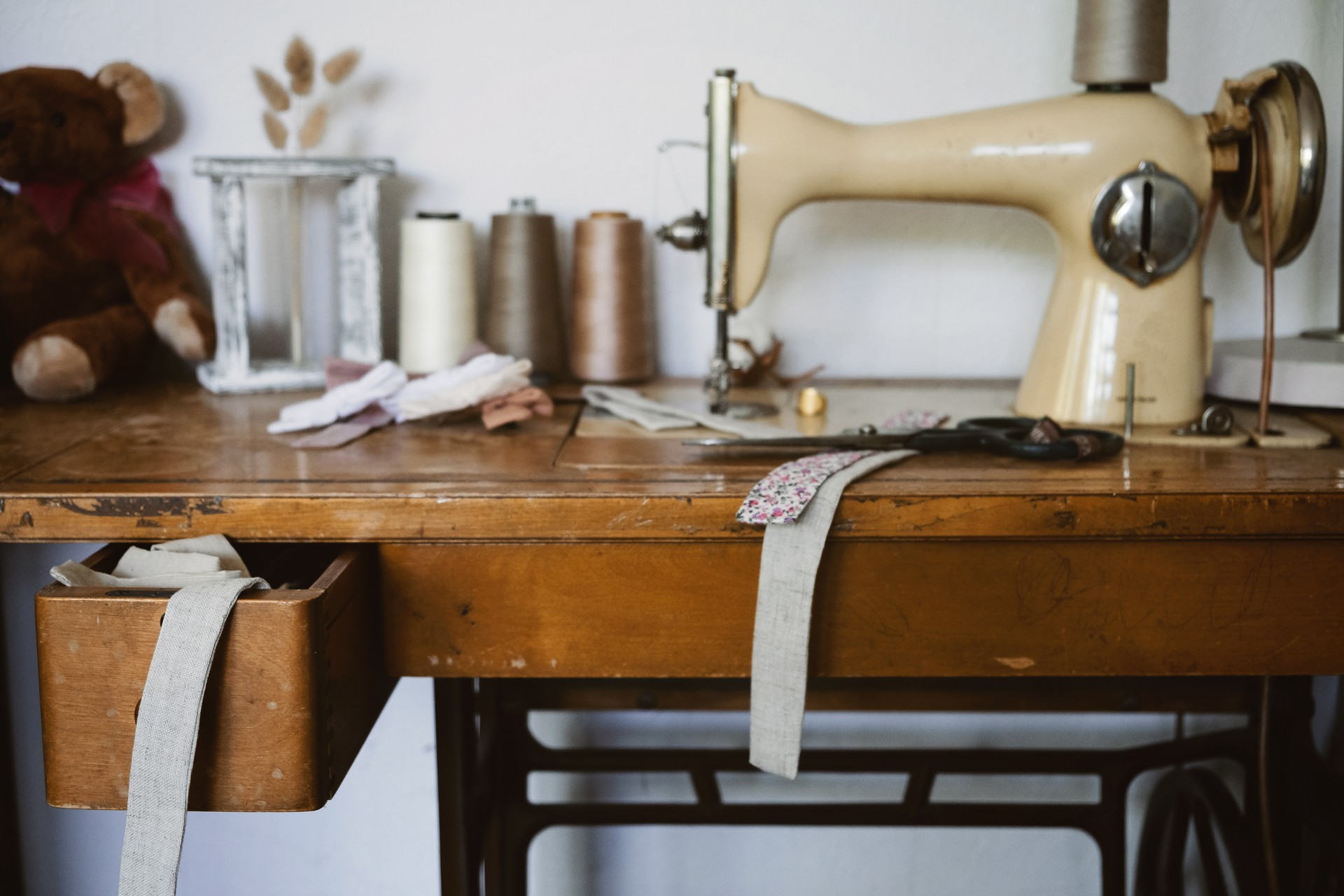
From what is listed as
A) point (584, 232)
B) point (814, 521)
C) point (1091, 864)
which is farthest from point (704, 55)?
point (1091, 864)

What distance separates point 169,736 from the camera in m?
0.72

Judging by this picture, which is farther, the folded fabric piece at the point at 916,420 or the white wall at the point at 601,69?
the white wall at the point at 601,69

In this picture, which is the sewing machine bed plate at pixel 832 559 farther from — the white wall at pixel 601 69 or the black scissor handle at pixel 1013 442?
the white wall at pixel 601 69

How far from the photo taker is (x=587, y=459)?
96 cm

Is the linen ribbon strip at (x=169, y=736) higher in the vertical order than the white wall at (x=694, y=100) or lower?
lower

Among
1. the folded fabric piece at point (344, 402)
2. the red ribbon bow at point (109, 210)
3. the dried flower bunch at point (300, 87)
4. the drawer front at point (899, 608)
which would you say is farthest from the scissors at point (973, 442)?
the red ribbon bow at point (109, 210)

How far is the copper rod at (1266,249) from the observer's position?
104 centimetres

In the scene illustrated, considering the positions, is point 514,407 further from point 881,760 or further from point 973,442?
point 881,760

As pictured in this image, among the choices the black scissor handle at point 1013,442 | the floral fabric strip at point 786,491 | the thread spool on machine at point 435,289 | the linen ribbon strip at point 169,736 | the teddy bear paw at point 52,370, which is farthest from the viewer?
the thread spool on machine at point 435,289

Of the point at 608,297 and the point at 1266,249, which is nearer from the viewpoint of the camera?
the point at 1266,249

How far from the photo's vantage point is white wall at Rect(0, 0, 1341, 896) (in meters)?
1.41

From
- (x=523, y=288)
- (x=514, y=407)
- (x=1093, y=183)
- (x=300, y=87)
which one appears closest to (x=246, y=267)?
(x=300, y=87)

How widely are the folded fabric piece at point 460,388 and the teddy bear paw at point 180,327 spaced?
0.33 m

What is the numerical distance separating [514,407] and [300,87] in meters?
0.49
